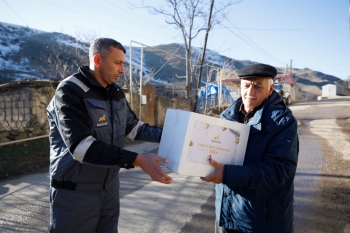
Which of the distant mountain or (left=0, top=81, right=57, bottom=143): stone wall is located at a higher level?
the distant mountain

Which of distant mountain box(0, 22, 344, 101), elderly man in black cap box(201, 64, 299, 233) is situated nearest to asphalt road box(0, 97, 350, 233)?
elderly man in black cap box(201, 64, 299, 233)

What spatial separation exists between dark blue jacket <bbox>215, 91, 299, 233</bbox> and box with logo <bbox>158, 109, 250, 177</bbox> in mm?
88

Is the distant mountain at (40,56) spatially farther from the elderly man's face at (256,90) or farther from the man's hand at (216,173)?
the man's hand at (216,173)

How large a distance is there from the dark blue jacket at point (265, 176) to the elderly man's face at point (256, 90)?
40mm

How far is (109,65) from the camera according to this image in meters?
2.15

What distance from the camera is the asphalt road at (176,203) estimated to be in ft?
12.2

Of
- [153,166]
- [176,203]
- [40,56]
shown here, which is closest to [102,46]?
[153,166]

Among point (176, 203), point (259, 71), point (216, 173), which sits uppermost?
point (259, 71)

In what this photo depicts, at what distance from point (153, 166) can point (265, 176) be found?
0.73 meters

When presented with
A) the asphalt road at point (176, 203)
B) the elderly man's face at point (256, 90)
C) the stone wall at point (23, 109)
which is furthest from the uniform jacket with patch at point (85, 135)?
the stone wall at point (23, 109)

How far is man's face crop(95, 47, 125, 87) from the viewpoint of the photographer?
2.14m

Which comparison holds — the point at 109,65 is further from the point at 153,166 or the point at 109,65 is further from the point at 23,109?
the point at 23,109

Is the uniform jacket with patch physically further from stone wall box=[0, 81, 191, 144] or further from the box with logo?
stone wall box=[0, 81, 191, 144]

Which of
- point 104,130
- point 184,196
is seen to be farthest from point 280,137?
point 184,196
